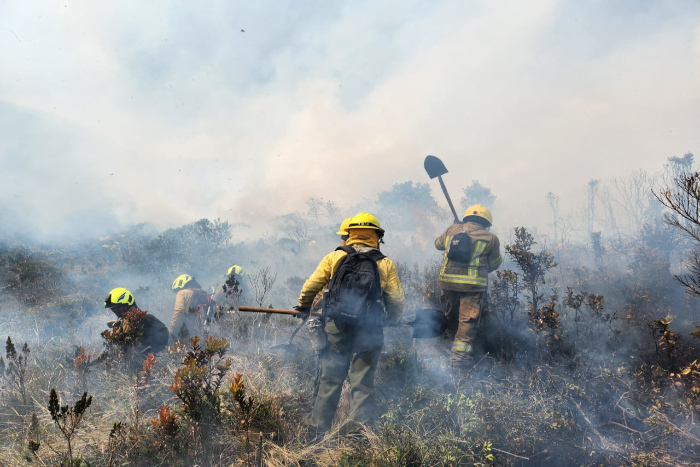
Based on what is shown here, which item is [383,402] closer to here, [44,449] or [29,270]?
[44,449]

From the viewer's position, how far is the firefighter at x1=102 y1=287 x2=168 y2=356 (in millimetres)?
3604

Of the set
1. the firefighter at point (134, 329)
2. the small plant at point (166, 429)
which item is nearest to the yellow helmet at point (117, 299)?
the firefighter at point (134, 329)

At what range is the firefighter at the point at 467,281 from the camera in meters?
4.26

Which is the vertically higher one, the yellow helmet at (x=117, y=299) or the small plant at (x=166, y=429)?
the yellow helmet at (x=117, y=299)

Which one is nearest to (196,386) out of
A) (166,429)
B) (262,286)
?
(166,429)

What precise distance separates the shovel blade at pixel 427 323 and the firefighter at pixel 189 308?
343 centimetres

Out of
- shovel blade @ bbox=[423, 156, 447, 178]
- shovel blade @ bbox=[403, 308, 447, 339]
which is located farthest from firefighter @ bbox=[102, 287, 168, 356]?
shovel blade @ bbox=[423, 156, 447, 178]

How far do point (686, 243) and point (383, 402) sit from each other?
1303cm

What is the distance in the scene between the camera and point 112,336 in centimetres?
353

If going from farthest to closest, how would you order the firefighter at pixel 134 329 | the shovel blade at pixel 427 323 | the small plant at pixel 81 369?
the shovel blade at pixel 427 323
the firefighter at pixel 134 329
the small plant at pixel 81 369

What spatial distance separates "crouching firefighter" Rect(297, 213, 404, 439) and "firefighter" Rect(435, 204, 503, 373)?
58.2 inches

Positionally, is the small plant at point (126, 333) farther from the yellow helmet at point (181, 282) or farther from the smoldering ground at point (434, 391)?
the yellow helmet at point (181, 282)

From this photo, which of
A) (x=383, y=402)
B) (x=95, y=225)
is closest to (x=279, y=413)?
(x=383, y=402)

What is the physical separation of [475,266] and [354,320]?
6.97ft
